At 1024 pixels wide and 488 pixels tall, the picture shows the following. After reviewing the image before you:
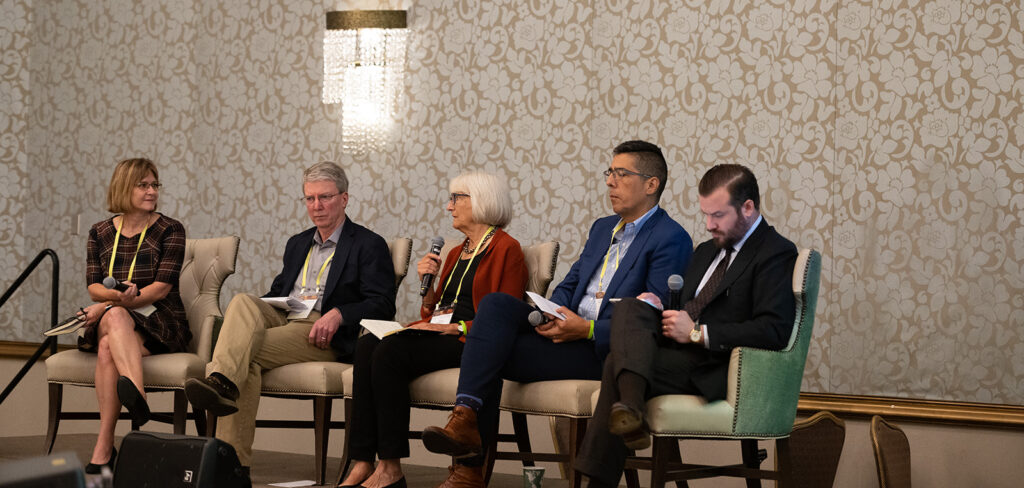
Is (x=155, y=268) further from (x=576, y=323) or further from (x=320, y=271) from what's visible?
(x=576, y=323)

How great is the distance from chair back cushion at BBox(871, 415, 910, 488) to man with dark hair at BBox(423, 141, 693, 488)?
0.97m

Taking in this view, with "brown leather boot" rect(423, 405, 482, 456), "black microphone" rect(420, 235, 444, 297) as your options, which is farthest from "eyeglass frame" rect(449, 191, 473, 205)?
"brown leather boot" rect(423, 405, 482, 456)

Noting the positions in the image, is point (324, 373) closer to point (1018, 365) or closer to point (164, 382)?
point (164, 382)

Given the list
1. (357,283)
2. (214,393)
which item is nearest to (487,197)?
(357,283)

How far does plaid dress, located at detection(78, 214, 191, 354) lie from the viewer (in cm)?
448

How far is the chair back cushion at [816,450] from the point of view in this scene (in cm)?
380

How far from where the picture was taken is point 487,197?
13.4ft

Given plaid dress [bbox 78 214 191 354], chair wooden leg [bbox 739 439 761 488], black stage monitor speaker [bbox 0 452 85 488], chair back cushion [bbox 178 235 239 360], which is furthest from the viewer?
chair back cushion [bbox 178 235 239 360]

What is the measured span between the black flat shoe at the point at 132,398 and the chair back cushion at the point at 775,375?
7.27 feet

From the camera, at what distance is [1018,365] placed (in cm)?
404

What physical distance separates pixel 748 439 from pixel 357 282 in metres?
1.79

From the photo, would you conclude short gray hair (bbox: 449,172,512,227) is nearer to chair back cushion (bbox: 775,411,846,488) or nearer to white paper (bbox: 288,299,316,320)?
white paper (bbox: 288,299,316,320)

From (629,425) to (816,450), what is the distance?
1285 millimetres

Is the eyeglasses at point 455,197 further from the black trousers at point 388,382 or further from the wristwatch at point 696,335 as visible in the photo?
the wristwatch at point 696,335
